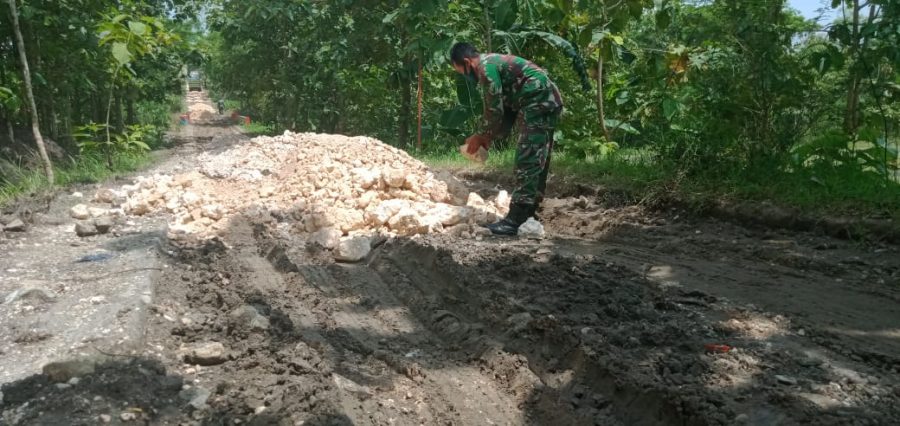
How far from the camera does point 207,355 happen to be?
10.4 ft

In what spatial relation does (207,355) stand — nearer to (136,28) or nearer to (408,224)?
(408,224)

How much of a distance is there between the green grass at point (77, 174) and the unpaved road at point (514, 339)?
11.2 ft

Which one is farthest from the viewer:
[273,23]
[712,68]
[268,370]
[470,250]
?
[273,23]

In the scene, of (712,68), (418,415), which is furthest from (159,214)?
(712,68)

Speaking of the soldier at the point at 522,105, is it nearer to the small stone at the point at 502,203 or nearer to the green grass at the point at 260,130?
the small stone at the point at 502,203

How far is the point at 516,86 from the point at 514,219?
1209mm

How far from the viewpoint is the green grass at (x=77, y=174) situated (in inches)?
297

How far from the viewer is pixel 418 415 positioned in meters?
2.83

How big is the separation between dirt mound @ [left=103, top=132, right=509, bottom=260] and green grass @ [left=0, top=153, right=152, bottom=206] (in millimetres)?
1042

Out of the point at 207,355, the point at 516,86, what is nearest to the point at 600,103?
the point at 516,86

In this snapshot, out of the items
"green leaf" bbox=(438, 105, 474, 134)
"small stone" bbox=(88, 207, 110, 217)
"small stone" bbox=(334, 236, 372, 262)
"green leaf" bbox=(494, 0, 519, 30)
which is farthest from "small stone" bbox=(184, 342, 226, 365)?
"green leaf" bbox=(438, 105, 474, 134)

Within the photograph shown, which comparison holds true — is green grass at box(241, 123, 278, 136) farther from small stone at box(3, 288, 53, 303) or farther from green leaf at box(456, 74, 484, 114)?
small stone at box(3, 288, 53, 303)

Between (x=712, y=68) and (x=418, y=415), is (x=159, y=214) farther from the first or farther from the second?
(x=712, y=68)

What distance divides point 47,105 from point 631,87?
11.3 metres
